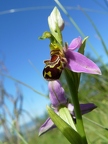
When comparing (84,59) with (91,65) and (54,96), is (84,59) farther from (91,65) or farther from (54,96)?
(54,96)

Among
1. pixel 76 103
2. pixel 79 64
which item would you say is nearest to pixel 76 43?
pixel 79 64

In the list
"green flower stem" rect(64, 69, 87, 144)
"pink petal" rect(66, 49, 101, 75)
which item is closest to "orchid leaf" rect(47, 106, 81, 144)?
"green flower stem" rect(64, 69, 87, 144)

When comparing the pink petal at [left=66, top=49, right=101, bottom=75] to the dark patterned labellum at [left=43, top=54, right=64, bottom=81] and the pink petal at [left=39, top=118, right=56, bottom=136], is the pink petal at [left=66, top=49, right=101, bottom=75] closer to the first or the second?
the dark patterned labellum at [left=43, top=54, right=64, bottom=81]

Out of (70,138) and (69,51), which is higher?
(69,51)

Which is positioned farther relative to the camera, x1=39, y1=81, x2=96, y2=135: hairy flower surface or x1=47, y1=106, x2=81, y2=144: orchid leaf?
x1=39, y1=81, x2=96, y2=135: hairy flower surface

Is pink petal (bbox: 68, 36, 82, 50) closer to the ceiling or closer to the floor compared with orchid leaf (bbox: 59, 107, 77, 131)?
closer to the ceiling

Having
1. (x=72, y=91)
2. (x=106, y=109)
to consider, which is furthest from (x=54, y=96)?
(x=106, y=109)
